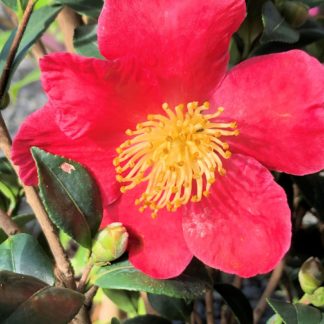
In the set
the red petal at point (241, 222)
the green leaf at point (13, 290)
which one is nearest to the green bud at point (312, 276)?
→ the red petal at point (241, 222)

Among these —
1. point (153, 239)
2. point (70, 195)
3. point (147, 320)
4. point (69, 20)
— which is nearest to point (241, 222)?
point (153, 239)

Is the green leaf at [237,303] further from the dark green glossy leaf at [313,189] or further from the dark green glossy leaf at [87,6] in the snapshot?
the dark green glossy leaf at [87,6]

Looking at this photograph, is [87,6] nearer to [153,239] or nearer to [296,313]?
[153,239]

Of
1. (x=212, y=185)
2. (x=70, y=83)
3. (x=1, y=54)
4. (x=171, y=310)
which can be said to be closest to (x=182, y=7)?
(x=70, y=83)

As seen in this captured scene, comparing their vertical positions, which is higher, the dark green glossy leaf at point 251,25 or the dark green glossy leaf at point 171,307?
the dark green glossy leaf at point 251,25

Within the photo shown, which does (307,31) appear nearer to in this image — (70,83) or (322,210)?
(322,210)

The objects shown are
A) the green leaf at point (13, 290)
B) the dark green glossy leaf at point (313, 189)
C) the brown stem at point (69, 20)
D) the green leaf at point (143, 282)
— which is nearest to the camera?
the green leaf at point (13, 290)

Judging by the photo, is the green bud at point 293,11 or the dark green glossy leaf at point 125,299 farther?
the dark green glossy leaf at point 125,299
